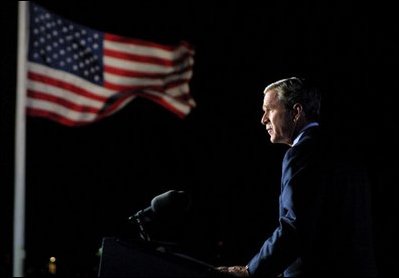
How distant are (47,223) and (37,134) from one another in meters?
8.63

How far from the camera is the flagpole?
2.56 meters

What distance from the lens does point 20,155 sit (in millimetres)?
2764

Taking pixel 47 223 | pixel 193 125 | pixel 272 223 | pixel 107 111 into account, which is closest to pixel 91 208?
pixel 47 223

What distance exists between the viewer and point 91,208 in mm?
46031

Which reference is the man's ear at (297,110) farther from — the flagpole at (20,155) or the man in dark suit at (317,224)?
the flagpole at (20,155)

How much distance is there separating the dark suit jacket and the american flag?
5.61 feet

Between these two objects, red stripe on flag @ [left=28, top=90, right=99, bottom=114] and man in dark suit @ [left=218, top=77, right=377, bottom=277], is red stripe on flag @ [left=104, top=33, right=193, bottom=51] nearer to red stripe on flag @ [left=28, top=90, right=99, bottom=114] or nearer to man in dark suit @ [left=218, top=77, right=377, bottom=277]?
red stripe on flag @ [left=28, top=90, right=99, bottom=114]

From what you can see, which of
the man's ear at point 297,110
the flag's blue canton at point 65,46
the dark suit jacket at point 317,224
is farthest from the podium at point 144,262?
the flag's blue canton at point 65,46

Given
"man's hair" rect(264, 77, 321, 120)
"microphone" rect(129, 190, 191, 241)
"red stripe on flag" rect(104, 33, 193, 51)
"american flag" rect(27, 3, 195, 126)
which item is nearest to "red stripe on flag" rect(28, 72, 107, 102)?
"american flag" rect(27, 3, 195, 126)

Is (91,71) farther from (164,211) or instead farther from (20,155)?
(164,211)

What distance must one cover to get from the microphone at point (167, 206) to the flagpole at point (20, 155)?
0.60 m

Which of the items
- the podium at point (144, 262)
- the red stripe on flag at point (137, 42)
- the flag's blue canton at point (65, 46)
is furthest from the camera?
the red stripe on flag at point (137, 42)

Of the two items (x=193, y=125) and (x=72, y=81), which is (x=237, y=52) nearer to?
(x=193, y=125)

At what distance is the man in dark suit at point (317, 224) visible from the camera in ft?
8.30
